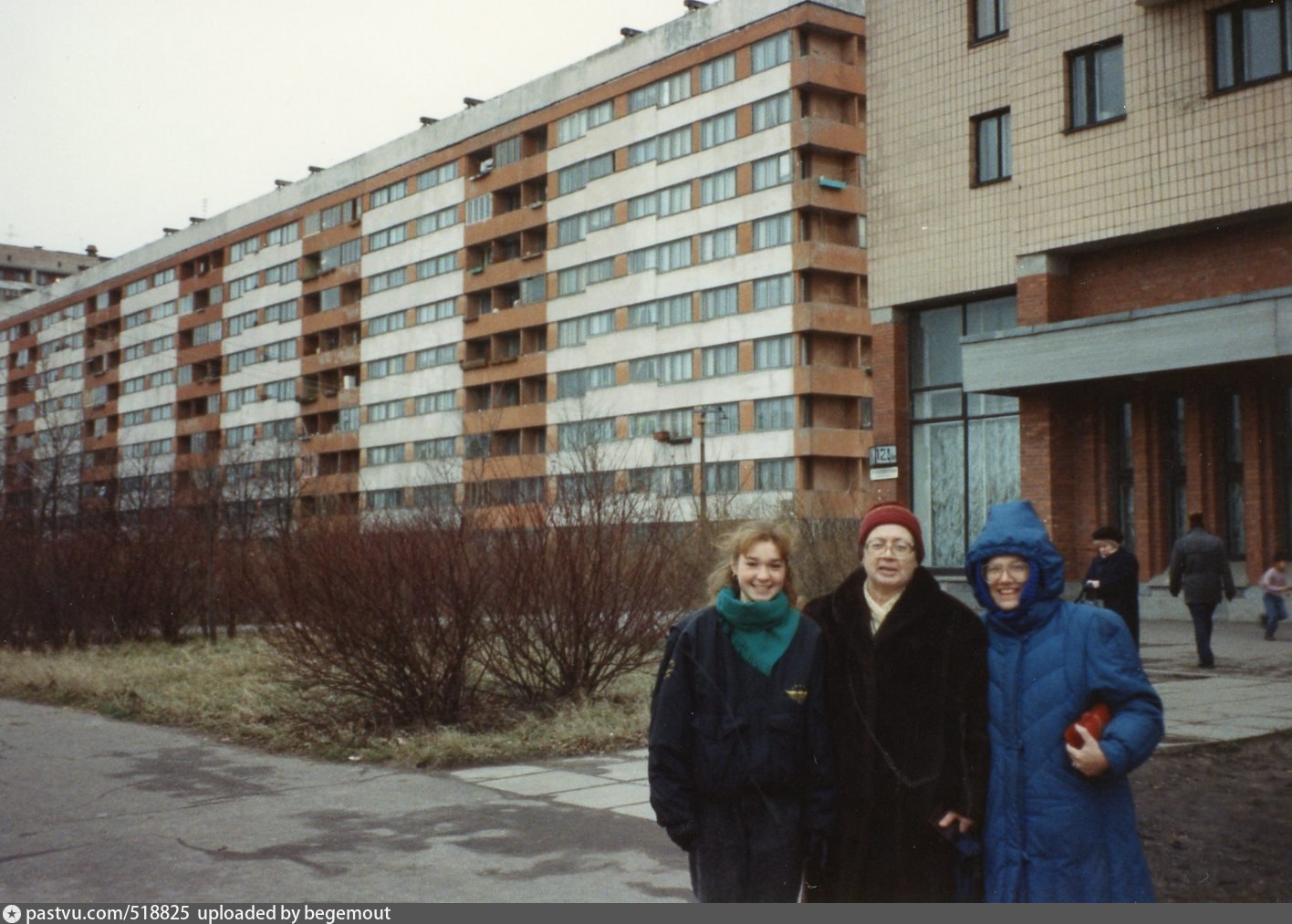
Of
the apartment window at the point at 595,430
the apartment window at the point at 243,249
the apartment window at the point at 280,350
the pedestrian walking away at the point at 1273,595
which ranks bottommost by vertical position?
the pedestrian walking away at the point at 1273,595

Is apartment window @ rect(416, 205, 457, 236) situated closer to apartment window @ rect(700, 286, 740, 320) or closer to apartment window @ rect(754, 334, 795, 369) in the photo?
apartment window @ rect(700, 286, 740, 320)

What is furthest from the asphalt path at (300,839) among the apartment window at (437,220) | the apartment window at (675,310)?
the apartment window at (437,220)

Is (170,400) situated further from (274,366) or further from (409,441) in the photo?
(409,441)

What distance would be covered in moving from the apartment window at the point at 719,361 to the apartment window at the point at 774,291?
2368mm

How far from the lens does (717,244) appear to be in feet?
204

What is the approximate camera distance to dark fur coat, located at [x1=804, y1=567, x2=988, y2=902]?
4035 mm

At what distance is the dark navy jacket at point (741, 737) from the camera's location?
4.14 metres

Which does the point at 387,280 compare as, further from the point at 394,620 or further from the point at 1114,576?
the point at 394,620

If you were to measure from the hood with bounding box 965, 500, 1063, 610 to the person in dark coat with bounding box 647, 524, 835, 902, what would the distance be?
0.52 metres

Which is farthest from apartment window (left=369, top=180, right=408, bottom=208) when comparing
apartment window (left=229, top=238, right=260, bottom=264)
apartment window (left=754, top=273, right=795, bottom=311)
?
apartment window (left=754, top=273, right=795, bottom=311)

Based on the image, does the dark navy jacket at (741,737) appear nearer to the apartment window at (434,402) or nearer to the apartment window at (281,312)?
the apartment window at (434,402)

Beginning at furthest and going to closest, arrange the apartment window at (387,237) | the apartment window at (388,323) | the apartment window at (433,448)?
1. the apartment window at (388,323)
2. the apartment window at (387,237)
3. the apartment window at (433,448)

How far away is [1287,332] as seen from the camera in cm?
2292
